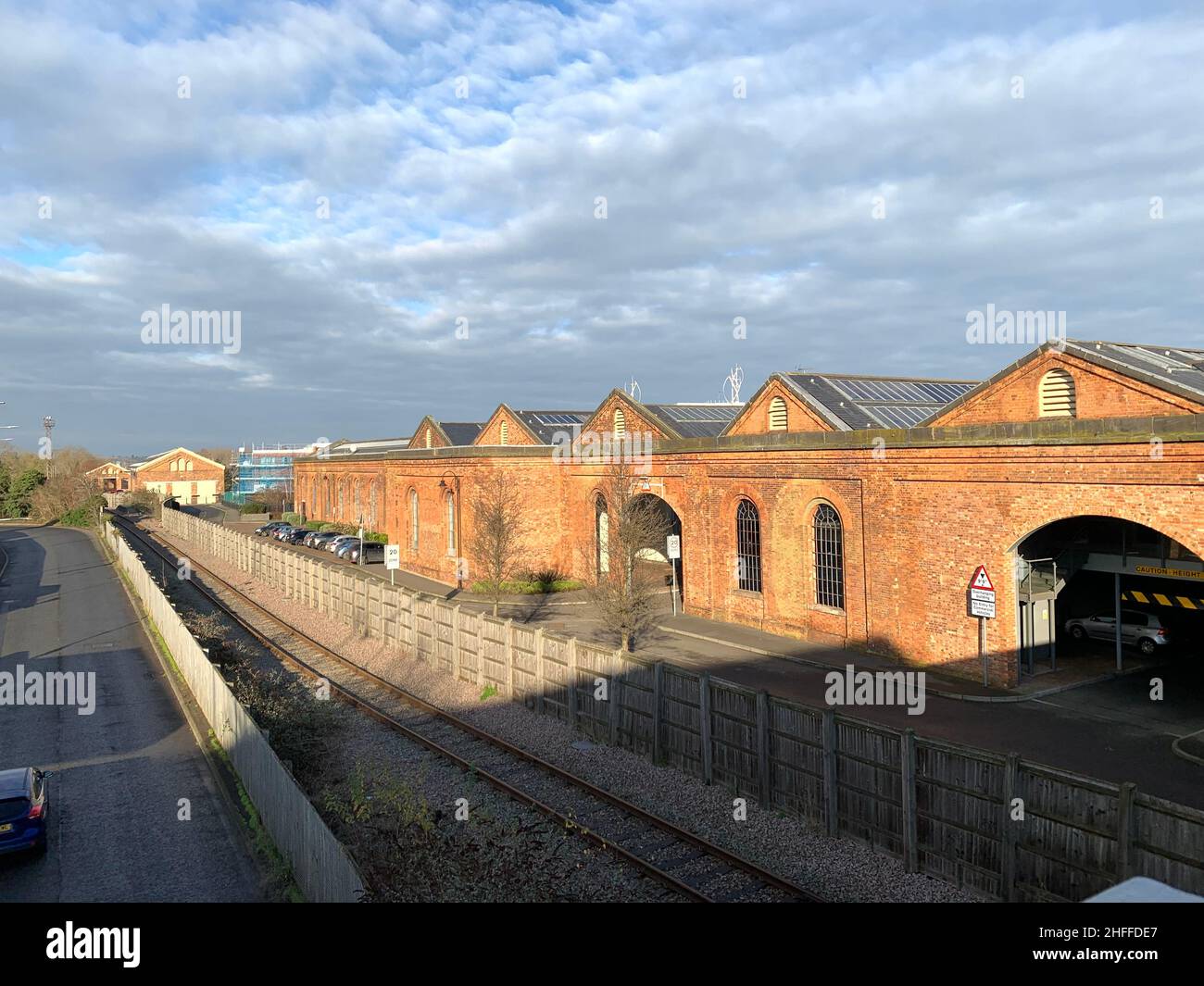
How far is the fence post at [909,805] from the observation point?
9.91 m

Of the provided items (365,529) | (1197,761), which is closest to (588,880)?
(1197,761)

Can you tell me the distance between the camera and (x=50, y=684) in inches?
813

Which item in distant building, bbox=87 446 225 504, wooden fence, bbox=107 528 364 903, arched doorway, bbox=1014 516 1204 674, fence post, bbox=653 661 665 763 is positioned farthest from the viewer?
distant building, bbox=87 446 225 504

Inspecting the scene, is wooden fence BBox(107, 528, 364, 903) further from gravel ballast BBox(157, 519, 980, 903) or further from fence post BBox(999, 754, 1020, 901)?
fence post BBox(999, 754, 1020, 901)

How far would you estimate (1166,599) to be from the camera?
1847cm

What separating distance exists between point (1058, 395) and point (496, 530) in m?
16.8

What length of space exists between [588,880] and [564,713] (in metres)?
6.25

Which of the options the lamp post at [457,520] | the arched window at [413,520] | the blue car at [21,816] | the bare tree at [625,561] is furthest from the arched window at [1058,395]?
the arched window at [413,520]

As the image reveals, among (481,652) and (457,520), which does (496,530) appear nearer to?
(457,520)

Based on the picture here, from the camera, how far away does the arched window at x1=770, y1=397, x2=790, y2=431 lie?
2505cm

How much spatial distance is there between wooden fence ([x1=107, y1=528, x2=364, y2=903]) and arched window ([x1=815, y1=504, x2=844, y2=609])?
15129mm

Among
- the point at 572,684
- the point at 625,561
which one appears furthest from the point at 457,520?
the point at 572,684

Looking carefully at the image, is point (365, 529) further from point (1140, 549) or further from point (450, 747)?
point (1140, 549)

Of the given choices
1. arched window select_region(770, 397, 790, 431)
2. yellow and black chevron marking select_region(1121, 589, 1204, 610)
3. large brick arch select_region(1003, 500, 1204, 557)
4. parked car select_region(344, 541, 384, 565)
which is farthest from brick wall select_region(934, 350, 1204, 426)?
parked car select_region(344, 541, 384, 565)
